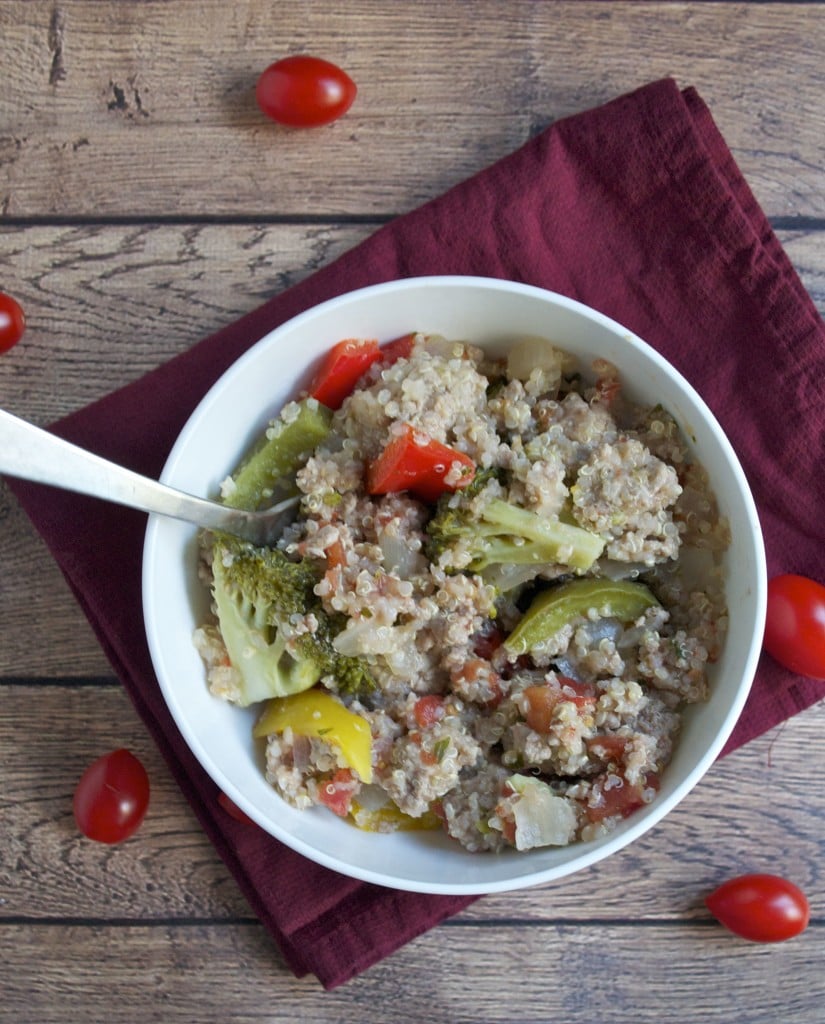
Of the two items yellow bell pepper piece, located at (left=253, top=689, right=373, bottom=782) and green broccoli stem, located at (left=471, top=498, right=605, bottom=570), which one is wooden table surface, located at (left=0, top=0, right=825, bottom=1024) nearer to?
yellow bell pepper piece, located at (left=253, top=689, right=373, bottom=782)

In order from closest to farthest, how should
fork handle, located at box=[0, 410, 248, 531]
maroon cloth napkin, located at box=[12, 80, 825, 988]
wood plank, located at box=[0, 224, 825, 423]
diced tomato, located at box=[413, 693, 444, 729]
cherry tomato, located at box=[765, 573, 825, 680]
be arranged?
fork handle, located at box=[0, 410, 248, 531] → diced tomato, located at box=[413, 693, 444, 729] → cherry tomato, located at box=[765, 573, 825, 680] → maroon cloth napkin, located at box=[12, 80, 825, 988] → wood plank, located at box=[0, 224, 825, 423]

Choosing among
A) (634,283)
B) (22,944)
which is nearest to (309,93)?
(634,283)

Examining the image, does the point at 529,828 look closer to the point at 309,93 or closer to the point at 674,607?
the point at 674,607

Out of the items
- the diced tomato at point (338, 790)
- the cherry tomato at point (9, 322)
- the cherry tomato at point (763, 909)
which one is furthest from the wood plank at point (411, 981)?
the cherry tomato at point (9, 322)

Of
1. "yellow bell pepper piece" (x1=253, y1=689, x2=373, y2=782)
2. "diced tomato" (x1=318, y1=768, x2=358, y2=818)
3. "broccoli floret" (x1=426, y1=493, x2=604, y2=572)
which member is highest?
"broccoli floret" (x1=426, y1=493, x2=604, y2=572)

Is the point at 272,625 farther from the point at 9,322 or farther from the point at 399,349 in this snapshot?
the point at 9,322

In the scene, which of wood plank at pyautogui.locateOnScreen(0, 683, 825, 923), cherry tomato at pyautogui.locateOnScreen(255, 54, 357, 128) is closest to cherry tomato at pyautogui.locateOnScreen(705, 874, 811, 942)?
wood plank at pyautogui.locateOnScreen(0, 683, 825, 923)

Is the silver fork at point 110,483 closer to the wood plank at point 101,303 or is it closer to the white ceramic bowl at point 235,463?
the white ceramic bowl at point 235,463

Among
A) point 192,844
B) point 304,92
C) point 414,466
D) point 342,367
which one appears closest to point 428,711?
point 414,466

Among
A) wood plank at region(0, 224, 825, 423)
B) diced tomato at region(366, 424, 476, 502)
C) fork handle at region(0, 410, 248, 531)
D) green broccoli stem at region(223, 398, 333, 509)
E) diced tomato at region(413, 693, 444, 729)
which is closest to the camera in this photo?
fork handle at region(0, 410, 248, 531)
